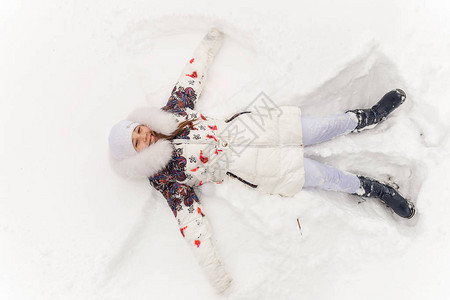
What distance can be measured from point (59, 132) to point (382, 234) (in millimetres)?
1790

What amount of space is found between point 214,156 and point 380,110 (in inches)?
36.6

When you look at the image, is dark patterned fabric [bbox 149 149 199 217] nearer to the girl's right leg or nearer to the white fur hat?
the white fur hat

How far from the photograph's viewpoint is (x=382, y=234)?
59.2 inches

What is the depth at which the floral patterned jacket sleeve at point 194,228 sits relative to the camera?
142 cm

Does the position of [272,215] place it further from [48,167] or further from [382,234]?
[48,167]

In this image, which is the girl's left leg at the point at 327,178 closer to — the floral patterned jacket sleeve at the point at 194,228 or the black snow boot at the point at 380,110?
the black snow boot at the point at 380,110

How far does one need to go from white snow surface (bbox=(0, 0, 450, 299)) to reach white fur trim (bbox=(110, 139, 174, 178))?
28cm

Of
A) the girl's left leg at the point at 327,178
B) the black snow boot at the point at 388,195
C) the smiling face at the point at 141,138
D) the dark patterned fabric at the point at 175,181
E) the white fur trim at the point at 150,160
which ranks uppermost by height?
the smiling face at the point at 141,138

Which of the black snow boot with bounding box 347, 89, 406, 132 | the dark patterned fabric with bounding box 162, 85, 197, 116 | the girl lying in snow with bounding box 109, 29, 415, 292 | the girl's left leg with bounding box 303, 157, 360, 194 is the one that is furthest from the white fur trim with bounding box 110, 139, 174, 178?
the black snow boot with bounding box 347, 89, 406, 132

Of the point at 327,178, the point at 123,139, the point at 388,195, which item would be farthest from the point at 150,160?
the point at 388,195

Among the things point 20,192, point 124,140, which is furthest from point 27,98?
point 124,140

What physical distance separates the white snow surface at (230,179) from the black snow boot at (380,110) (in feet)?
0.33

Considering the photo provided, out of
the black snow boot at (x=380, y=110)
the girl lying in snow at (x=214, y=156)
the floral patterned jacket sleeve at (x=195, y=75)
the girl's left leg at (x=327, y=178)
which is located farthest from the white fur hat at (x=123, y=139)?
the black snow boot at (x=380, y=110)

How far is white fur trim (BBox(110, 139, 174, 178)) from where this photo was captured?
133 centimetres
